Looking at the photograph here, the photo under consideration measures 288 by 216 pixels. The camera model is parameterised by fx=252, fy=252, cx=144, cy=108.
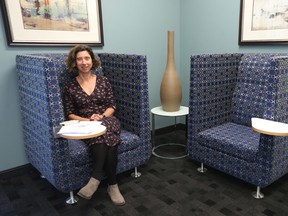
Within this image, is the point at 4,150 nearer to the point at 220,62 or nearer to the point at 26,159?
the point at 26,159

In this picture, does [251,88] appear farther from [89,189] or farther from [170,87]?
[89,189]

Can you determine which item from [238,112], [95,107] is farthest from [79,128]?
[238,112]

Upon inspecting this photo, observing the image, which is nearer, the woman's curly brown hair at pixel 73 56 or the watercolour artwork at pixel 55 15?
the woman's curly brown hair at pixel 73 56

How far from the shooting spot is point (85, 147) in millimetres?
1876

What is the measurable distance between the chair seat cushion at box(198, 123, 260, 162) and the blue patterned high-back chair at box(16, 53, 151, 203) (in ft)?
1.72

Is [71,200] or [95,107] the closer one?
[71,200]

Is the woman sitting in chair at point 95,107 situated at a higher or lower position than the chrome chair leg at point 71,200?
higher

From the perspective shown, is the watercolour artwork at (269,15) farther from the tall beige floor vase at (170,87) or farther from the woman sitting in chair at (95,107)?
the woman sitting in chair at (95,107)

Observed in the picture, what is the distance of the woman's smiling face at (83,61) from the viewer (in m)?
2.00

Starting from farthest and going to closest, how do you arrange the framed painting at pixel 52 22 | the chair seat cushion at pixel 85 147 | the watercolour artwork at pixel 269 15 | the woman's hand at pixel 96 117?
the watercolour artwork at pixel 269 15 → the framed painting at pixel 52 22 → the woman's hand at pixel 96 117 → the chair seat cushion at pixel 85 147

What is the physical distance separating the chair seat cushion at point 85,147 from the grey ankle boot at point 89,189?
0.56 ft

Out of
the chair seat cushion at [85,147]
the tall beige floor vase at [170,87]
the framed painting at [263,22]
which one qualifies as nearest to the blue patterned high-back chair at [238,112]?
the framed painting at [263,22]

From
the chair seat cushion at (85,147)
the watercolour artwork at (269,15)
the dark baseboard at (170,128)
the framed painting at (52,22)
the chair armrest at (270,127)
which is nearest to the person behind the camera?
the chair armrest at (270,127)

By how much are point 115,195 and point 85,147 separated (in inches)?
16.4
